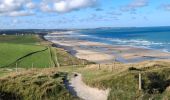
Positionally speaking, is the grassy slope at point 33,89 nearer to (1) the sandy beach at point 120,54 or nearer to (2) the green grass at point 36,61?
(2) the green grass at point 36,61

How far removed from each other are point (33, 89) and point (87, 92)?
367cm

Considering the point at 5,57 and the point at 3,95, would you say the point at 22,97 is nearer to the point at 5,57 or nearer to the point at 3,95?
the point at 3,95

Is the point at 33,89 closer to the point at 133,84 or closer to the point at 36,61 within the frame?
the point at 133,84

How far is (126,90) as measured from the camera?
24.3 metres

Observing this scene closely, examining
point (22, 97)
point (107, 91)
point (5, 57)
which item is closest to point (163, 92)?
point (107, 91)

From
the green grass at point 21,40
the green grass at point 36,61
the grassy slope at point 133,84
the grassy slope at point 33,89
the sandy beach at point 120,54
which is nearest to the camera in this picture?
the grassy slope at point 133,84

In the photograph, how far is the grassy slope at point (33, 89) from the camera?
2395 centimetres

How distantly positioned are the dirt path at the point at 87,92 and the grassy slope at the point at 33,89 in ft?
3.02

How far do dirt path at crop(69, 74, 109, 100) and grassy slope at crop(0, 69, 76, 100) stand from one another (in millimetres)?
922

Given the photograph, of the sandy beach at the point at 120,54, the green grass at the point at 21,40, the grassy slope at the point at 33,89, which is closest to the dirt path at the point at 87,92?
the grassy slope at the point at 33,89

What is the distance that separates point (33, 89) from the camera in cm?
2452

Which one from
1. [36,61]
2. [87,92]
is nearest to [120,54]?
[36,61]

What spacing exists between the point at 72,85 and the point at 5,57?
38351 mm

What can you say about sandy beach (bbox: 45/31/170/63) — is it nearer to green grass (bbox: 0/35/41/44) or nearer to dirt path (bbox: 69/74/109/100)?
green grass (bbox: 0/35/41/44)
